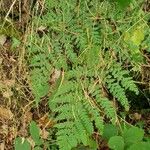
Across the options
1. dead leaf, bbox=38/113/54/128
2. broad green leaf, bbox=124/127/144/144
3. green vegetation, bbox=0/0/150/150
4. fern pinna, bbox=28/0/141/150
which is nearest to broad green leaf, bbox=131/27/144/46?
green vegetation, bbox=0/0/150/150

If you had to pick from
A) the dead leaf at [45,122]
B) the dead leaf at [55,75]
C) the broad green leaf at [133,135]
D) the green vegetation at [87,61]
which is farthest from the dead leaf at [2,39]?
the broad green leaf at [133,135]

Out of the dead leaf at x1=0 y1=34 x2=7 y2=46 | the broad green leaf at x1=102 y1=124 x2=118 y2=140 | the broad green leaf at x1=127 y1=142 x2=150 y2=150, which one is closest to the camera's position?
the broad green leaf at x1=127 y1=142 x2=150 y2=150

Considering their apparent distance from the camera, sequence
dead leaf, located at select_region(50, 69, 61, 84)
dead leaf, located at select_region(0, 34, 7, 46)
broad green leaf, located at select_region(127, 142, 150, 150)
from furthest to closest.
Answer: dead leaf, located at select_region(0, 34, 7, 46) < dead leaf, located at select_region(50, 69, 61, 84) < broad green leaf, located at select_region(127, 142, 150, 150)

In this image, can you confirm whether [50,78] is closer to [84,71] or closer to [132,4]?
[84,71]

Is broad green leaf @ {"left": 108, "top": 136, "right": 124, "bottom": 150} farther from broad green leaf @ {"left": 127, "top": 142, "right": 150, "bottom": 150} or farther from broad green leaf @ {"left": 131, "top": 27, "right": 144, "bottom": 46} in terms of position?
broad green leaf @ {"left": 131, "top": 27, "right": 144, "bottom": 46}

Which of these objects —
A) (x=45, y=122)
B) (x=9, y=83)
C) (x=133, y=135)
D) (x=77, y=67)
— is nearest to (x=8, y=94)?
(x=9, y=83)

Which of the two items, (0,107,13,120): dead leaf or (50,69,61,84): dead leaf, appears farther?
(0,107,13,120): dead leaf

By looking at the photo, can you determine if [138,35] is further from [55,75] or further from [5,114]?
[5,114]
